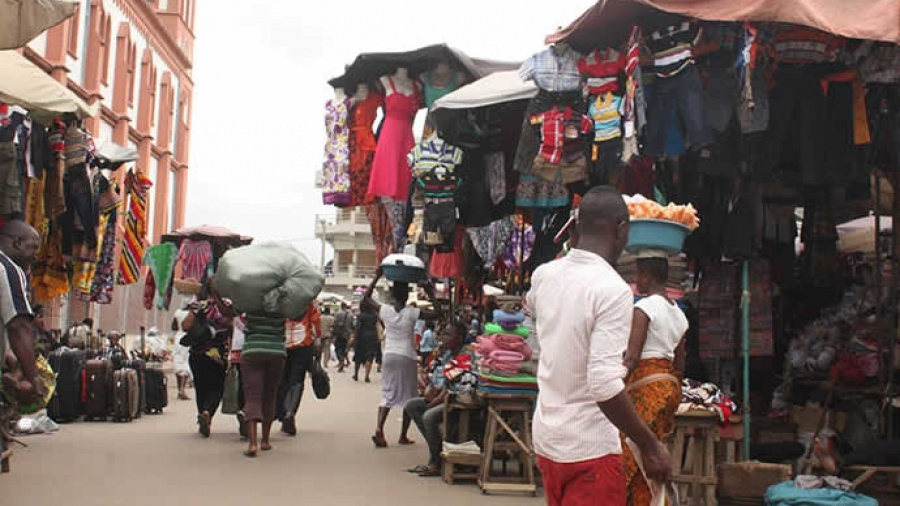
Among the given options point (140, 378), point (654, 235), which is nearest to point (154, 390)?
point (140, 378)

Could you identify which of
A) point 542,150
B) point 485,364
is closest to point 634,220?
point 542,150

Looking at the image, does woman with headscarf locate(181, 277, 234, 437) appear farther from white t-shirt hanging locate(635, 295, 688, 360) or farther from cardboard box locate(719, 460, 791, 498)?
white t-shirt hanging locate(635, 295, 688, 360)

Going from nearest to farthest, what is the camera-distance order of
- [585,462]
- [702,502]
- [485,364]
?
[585,462]
[702,502]
[485,364]

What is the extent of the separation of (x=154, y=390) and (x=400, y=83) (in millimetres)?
6304

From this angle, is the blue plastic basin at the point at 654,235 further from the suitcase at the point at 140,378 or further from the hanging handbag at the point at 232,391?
the suitcase at the point at 140,378

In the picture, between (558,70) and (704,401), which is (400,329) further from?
(704,401)

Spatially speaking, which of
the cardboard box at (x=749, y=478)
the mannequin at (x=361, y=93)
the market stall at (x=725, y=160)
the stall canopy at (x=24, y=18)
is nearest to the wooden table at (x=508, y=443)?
the market stall at (x=725, y=160)

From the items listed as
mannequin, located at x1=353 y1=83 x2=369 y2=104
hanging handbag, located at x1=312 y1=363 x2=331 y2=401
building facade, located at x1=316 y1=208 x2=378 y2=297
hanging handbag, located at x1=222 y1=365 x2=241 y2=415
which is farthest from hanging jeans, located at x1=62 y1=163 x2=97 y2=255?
building facade, located at x1=316 y1=208 x2=378 y2=297

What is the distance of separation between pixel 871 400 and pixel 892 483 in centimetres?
127

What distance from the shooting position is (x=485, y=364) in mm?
8117

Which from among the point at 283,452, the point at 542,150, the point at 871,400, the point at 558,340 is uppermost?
the point at 542,150

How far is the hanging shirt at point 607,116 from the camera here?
7199mm

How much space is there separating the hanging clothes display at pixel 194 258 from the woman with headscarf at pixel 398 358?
18.8ft

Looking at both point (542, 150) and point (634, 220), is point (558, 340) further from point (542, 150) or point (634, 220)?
point (542, 150)
